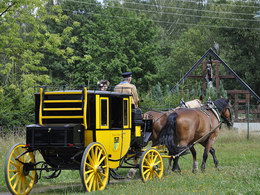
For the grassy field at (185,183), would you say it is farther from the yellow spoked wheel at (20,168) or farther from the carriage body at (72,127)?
the carriage body at (72,127)

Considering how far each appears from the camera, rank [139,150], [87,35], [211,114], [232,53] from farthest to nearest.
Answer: [232,53]
[87,35]
[211,114]
[139,150]

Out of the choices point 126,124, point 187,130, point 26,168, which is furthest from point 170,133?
point 26,168

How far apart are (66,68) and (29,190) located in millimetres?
42862

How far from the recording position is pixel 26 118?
73.5ft

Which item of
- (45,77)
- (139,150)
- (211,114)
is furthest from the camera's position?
(45,77)

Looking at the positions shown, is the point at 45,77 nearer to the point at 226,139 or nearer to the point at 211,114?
the point at 226,139

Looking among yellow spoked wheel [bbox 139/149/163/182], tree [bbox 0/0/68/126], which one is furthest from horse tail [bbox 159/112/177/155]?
tree [bbox 0/0/68/126]

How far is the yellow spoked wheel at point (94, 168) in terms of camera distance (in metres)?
10.4

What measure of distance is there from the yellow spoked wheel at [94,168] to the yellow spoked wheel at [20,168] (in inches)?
55.4

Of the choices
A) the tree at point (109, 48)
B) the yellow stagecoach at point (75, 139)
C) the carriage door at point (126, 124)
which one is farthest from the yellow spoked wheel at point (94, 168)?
the tree at point (109, 48)

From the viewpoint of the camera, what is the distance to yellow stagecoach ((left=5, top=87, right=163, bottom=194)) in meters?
10.7

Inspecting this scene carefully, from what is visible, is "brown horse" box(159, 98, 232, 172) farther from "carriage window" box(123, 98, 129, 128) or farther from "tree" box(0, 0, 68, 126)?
"tree" box(0, 0, 68, 126)

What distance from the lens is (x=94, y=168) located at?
10766mm

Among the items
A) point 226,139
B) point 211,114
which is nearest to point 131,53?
point 226,139
